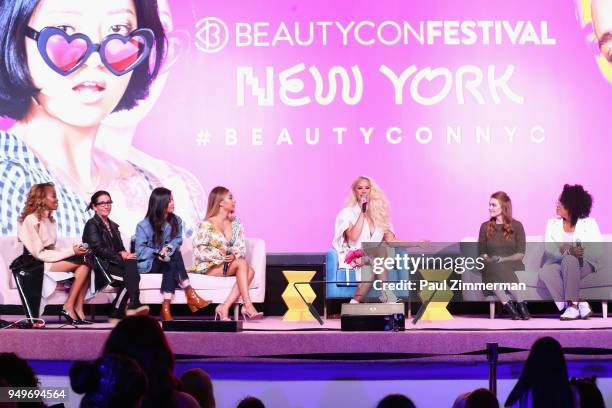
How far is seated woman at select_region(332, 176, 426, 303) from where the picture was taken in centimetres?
670

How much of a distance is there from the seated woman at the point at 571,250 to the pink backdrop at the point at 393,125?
61cm

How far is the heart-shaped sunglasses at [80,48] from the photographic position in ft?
23.7

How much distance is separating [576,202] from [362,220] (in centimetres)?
167

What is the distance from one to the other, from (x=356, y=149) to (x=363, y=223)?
2.46ft

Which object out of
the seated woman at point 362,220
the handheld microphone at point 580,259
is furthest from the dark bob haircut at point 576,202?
the seated woman at point 362,220

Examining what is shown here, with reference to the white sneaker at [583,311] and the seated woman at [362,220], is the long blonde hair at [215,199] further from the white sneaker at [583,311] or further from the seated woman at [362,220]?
the white sneaker at [583,311]

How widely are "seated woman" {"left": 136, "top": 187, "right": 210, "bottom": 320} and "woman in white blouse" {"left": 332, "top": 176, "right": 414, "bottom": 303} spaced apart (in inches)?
46.5

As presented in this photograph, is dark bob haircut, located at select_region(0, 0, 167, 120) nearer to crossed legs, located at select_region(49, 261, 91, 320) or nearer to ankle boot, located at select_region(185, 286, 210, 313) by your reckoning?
crossed legs, located at select_region(49, 261, 91, 320)

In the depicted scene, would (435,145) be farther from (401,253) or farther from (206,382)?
(206,382)

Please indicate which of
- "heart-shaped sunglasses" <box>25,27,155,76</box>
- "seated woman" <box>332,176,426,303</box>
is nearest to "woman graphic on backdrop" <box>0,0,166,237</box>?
"heart-shaped sunglasses" <box>25,27,155,76</box>

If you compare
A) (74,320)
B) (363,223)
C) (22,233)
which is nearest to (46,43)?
(22,233)

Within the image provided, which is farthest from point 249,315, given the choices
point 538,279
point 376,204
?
point 538,279

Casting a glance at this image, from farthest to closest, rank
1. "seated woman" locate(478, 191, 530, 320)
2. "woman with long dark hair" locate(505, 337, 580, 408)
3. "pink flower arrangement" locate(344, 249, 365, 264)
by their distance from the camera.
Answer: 1. "seated woman" locate(478, 191, 530, 320)
2. "pink flower arrangement" locate(344, 249, 365, 264)
3. "woman with long dark hair" locate(505, 337, 580, 408)

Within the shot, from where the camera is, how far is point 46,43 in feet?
23.7
